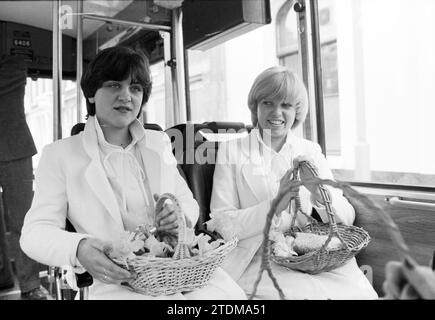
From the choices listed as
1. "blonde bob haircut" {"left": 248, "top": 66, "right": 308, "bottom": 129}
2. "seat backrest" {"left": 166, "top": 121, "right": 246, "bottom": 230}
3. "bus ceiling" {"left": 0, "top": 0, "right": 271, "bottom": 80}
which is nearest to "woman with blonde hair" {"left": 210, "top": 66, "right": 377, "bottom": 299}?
"blonde bob haircut" {"left": 248, "top": 66, "right": 308, "bottom": 129}

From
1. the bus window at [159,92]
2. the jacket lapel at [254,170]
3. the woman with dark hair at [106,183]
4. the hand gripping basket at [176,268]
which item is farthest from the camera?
the bus window at [159,92]

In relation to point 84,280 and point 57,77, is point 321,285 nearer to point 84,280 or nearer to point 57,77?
point 84,280

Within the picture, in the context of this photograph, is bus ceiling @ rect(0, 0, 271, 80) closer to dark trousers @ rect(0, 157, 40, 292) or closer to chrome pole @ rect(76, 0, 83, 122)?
chrome pole @ rect(76, 0, 83, 122)

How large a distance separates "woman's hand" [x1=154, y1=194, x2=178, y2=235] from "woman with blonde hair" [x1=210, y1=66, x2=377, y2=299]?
0.77 ft

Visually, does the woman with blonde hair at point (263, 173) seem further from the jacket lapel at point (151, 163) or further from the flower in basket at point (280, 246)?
the jacket lapel at point (151, 163)

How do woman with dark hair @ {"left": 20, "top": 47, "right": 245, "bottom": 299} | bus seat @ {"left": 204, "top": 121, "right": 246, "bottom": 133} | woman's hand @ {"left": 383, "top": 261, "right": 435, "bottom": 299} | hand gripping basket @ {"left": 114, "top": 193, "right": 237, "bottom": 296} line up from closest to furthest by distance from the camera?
1. woman's hand @ {"left": 383, "top": 261, "right": 435, "bottom": 299}
2. hand gripping basket @ {"left": 114, "top": 193, "right": 237, "bottom": 296}
3. woman with dark hair @ {"left": 20, "top": 47, "right": 245, "bottom": 299}
4. bus seat @ {"left": 204, "top": 121, "right": 246, "bottom": 133}

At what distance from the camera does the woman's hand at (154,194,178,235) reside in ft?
3.35

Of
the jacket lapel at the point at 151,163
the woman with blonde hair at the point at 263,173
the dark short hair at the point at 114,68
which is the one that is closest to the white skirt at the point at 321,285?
the woman with blonde hair at the point at 263,173

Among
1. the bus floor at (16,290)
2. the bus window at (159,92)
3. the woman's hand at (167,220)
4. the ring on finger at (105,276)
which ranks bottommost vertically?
the bus floor at (16,290)

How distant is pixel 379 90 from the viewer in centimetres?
170

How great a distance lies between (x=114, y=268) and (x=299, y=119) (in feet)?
3.07

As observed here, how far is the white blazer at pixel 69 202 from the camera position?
0.99m

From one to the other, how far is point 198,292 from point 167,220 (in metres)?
0.19

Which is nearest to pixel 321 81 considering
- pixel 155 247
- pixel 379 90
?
pixel 379 90
